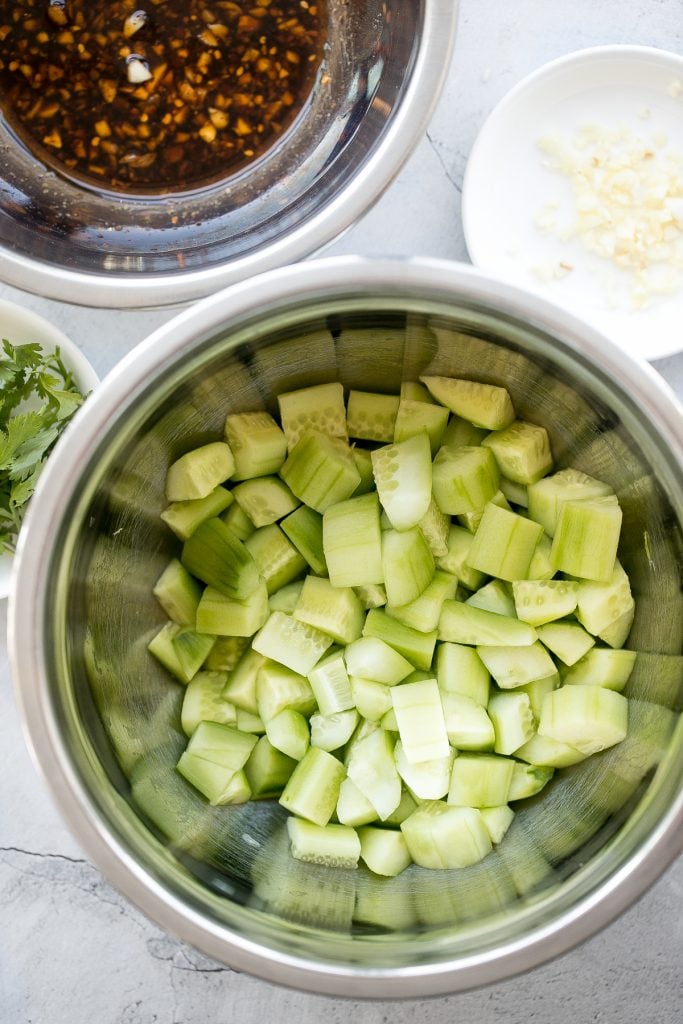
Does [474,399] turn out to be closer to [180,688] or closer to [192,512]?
[192,512]

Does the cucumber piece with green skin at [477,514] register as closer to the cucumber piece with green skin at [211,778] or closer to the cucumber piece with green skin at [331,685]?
the cucumber piece with green skin at [331,685]

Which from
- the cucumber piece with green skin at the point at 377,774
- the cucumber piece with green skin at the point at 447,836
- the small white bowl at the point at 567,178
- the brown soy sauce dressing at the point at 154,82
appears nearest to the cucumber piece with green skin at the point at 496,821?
the cucumber piece with green skin at the point at 447,836

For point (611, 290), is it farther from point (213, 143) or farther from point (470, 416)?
point (213, 143)

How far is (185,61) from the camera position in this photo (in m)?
1.27

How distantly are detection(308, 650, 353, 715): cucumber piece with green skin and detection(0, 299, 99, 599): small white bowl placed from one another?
52cm

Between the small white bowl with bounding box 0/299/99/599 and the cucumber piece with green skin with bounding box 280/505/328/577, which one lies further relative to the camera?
the small white bowl with bounding box 0/299/99/599

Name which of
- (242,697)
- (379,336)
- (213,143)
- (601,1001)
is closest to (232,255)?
(213,143)

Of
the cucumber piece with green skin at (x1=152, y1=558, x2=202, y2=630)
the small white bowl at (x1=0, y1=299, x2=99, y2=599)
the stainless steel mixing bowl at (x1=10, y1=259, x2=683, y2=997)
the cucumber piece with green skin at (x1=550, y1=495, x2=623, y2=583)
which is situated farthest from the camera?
the small white bowl at (x1=0, y1=299, x2=99, y2=599)

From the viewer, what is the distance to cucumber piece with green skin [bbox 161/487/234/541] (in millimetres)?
1160

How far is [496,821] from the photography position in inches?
45.3

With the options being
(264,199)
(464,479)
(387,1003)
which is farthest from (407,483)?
(387,1003)

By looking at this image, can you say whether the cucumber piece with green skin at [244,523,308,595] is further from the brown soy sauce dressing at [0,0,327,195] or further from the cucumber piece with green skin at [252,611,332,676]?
the brown soy sauce dressing at [0,0,327,195]

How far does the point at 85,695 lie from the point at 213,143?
80 centimetres

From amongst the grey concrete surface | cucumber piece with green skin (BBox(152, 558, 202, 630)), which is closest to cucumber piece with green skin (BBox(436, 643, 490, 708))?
cucumber piece with green skin (BBox(152, 558, 202, 630))
